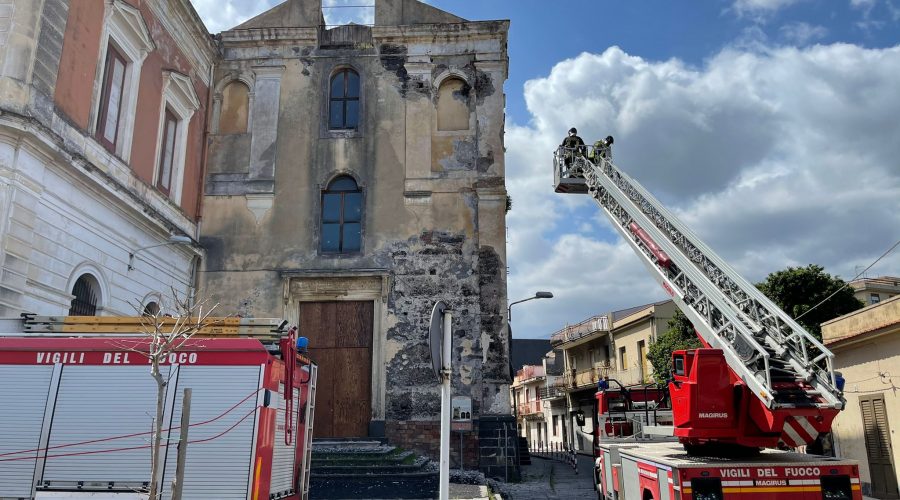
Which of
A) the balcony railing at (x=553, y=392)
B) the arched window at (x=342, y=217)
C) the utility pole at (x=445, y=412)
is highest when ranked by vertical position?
the arched window at (x=342, y=217)

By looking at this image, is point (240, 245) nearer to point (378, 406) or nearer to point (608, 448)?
point (378, 406)

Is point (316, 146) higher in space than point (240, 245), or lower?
higher

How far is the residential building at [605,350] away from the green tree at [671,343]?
334 centimetres

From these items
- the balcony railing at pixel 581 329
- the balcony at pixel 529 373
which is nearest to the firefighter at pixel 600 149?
the balcony railing at pixel 581 329

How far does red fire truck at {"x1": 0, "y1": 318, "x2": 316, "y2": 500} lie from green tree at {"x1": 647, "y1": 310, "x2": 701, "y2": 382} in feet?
76.7

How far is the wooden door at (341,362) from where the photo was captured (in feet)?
57.9

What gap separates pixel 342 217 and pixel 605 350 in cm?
2965

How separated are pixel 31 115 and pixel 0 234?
210cm

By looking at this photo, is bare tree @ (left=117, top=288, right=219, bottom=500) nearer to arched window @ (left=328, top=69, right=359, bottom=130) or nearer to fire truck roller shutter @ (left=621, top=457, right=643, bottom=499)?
fire truck roller shutter @ (left=621, top=457, right=643, bottom=499)

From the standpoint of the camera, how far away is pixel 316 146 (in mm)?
19578

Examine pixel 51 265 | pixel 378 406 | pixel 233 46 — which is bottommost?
pixel 378 406

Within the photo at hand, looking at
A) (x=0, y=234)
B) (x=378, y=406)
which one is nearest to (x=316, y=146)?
(x=378, y=406)

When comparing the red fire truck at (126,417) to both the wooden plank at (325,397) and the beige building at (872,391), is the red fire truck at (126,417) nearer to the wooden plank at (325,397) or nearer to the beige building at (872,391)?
the wooden plank at (325,397)

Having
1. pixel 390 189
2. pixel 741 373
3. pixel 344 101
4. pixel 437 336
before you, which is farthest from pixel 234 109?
pixel 437 336
